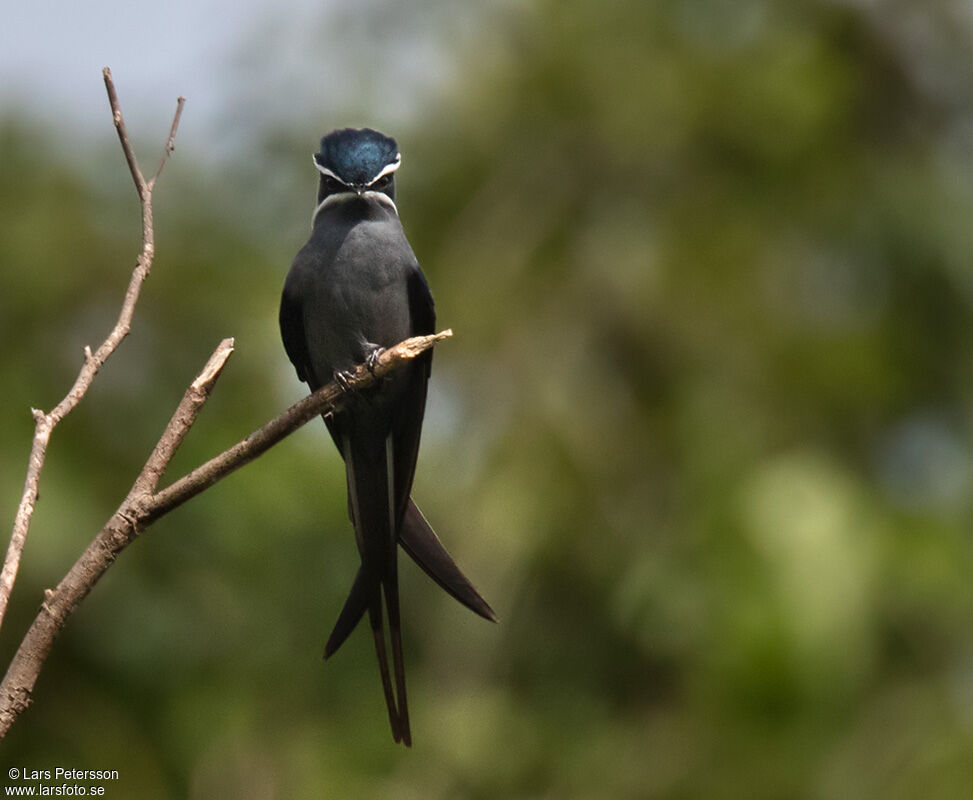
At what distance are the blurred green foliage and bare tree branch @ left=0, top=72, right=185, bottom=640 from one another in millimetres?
2868

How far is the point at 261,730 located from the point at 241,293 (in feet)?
7.06

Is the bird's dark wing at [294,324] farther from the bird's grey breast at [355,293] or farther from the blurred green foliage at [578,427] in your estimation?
the blurred green foliage at [578,427]

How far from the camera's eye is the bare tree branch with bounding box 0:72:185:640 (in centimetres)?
234

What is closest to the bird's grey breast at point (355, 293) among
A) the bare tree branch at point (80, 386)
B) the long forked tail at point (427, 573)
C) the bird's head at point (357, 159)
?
the bird's head at point (357, 159)

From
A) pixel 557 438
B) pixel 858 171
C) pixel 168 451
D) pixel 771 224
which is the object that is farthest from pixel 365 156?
pixel 858 171

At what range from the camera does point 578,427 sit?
7309mm

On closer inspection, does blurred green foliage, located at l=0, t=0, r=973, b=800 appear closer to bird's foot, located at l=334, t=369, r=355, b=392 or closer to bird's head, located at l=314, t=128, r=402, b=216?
bird's foot, located at l=334, t=369, r=355, b=392

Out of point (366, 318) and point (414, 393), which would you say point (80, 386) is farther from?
point (414, 393)

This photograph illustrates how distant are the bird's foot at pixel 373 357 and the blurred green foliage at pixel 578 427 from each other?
1613 millimetres

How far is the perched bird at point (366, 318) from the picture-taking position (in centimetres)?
455

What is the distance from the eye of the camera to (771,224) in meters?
7.98

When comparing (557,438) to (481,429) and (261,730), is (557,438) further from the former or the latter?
(261,730)

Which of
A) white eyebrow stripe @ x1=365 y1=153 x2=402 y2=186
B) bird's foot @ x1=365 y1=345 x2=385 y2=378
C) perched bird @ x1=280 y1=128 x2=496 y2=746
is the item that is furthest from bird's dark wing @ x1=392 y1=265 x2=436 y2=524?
white eyebrow stripe @ x1=365 y1=153 x2=402 y2=186

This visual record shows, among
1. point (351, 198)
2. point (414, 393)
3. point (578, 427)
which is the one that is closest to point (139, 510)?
point (414, 393)
